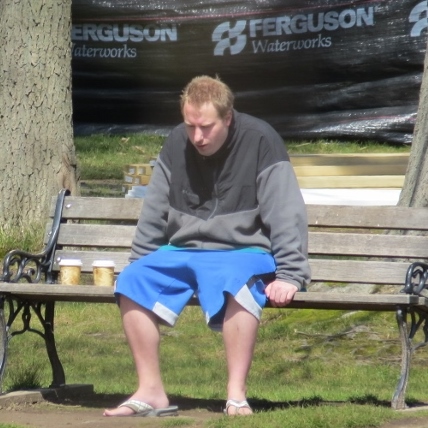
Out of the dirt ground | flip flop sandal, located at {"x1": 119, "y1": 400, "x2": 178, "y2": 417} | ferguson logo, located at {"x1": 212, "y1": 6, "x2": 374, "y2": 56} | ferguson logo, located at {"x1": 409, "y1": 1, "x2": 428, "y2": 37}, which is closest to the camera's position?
the dirt ground

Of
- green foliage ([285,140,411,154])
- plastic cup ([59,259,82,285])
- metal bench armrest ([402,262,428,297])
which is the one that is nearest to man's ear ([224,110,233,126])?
metal bench armrest ([402,262,428,297])

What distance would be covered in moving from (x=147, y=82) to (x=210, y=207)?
29.0 feet

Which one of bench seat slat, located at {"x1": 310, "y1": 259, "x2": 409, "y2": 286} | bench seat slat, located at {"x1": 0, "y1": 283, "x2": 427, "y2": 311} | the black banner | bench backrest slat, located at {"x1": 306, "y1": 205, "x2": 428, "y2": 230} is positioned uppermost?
the black banner

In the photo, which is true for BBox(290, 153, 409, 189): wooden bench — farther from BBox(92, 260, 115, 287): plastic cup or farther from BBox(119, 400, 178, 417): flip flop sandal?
BBox(119, 400, 178, 417): flip flop sandal

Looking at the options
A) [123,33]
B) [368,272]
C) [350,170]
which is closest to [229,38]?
[123,33]

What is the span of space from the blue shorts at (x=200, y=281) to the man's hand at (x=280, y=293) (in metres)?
0.04

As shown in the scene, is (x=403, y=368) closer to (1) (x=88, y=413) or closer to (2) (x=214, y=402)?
(2) (x=214, y=402)

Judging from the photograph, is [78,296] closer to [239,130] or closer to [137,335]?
[137,335]

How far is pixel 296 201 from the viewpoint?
4652 millimetres

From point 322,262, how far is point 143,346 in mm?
1087

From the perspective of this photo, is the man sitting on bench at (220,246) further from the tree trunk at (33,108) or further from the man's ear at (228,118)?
the tree trunk at (33,108)

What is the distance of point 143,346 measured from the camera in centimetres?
457

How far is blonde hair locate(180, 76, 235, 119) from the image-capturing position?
4633 mm

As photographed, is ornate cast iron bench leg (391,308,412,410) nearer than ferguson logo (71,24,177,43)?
Yes
